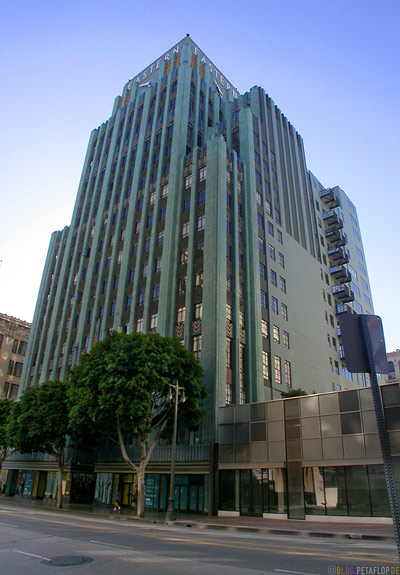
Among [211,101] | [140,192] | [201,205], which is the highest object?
[211,101]

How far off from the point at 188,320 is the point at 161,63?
51.3m

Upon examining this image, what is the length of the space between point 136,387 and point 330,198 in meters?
55.7

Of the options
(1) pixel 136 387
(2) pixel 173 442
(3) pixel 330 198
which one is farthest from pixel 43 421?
(3) pixel 330 198

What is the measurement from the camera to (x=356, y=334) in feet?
16.0

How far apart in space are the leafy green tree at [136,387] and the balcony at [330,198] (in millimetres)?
48484

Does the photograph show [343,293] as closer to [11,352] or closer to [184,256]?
→ [184,256]

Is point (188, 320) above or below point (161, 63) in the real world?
below

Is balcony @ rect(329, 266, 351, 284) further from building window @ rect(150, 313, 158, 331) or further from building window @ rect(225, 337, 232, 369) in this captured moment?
building window @ rect(150, 313, 158, 331)

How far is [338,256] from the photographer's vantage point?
65.6 metres

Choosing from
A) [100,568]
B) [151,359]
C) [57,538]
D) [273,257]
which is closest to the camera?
[100,568]

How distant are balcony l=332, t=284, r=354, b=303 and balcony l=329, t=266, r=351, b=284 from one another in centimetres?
185

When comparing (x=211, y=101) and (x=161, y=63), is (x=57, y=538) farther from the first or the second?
(x=161, y=63)

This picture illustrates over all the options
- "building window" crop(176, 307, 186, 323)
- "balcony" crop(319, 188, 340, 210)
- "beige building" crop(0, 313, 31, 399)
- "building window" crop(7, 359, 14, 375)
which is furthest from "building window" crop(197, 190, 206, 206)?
"building window" crop(7, 359, 14, 375)

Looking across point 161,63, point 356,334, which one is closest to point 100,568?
point 356,334
